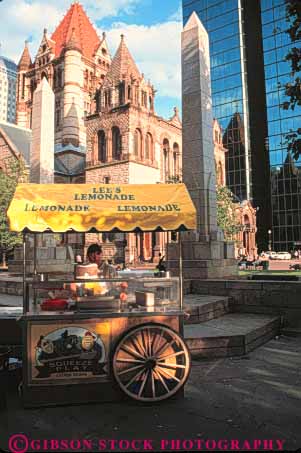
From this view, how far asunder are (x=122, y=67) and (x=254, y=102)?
39095 mm

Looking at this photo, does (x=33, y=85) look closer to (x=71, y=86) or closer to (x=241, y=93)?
(x=71, y=86)

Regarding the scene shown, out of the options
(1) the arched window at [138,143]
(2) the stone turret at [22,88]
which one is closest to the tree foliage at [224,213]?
(1) the arched window at [138,143]

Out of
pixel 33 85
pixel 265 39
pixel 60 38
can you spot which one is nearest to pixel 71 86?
pixel 33 85

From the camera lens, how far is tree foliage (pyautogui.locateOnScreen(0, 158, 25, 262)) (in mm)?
35188

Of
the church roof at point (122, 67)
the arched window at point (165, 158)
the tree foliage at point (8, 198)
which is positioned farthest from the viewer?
the arched window at point (165, 158)

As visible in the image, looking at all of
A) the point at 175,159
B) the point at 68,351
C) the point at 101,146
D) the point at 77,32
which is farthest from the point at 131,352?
the point at 77,32

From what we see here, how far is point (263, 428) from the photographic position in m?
3.82

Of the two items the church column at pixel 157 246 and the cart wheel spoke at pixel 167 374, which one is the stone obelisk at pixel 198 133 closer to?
the cart wheel spoke at pixel 167 374

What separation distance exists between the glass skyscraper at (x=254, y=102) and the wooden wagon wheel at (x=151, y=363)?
216 feet

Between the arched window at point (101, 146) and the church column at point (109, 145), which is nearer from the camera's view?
the church column at point (109, 145)

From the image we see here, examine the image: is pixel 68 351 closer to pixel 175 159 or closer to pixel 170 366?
pixel 170 366

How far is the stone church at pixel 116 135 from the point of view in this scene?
1649 inches

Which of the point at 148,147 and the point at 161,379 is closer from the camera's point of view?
the point at 161,379

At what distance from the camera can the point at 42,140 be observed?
59.1 ft
